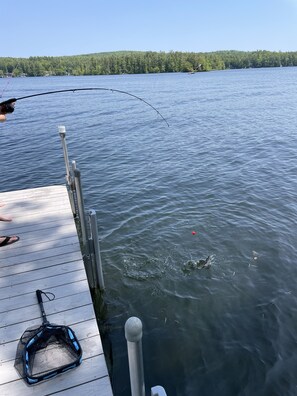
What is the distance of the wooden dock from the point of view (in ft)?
10.4

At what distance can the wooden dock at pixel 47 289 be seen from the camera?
318 cm

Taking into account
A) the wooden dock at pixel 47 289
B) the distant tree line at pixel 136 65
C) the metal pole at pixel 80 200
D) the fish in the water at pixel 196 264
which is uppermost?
the distant tree line at pixel 136 65

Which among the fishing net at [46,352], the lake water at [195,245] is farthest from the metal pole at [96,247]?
the fishing net at [46,352]

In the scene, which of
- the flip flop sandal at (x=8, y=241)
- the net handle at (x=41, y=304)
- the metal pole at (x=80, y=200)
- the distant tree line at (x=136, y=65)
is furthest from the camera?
the distant tree line at (x=136, y=65)

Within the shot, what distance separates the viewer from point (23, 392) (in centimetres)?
308

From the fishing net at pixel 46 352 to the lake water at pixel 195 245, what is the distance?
60.6 inches

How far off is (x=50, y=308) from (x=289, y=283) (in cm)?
481

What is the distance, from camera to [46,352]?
348 cm

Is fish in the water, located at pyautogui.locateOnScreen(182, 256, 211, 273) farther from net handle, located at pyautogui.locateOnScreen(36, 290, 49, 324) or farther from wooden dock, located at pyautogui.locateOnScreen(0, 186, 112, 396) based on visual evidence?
net handle, located at pyautogui.locateOnScreen(36, 290, 49, 324)

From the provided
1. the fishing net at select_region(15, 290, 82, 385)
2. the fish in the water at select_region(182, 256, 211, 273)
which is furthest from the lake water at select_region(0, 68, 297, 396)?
the fishing net at select_region(15, 290, 82, 385)

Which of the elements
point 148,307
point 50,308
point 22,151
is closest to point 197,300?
point 148,307

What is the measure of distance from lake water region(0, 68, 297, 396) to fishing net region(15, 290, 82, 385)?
154cm

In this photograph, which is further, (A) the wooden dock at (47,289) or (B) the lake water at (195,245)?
(B) the lake water at (195,245)

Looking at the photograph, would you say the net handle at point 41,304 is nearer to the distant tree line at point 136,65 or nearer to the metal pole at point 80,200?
the metal pole at point 80,200
